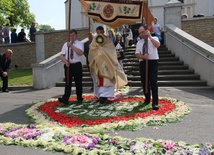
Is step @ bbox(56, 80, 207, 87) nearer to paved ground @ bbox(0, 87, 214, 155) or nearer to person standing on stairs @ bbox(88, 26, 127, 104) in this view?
paved ground @ bbox(0, 87, 214, 155)

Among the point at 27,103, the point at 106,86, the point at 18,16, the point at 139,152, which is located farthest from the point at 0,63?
the point at 18,16

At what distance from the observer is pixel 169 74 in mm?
13023

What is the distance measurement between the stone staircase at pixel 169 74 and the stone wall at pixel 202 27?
290 cm

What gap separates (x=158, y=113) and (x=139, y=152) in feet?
8.49

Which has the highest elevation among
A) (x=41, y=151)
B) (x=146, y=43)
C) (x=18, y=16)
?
(x=18, y=16)

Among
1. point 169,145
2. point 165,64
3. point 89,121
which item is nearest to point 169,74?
point 165,64

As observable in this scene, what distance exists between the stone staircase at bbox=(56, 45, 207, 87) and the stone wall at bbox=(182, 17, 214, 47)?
290 centimetres

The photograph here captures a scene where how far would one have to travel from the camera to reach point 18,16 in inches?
1902

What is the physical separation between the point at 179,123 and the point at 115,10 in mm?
4112

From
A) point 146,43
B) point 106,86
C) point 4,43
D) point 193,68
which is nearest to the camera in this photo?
point 146,43

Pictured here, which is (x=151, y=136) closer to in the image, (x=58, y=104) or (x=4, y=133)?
(x=4, y=133)

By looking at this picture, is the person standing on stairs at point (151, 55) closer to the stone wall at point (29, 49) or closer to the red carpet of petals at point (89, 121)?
the red carpet of petals at point (89, 121)

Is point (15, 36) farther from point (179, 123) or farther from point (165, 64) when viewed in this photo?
point (179, 123)

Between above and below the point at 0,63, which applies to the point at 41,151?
below
